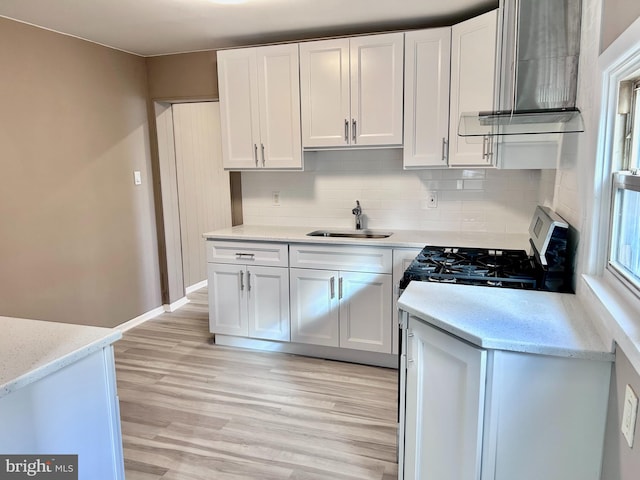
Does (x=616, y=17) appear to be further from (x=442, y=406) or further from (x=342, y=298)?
(x=342, y=298)

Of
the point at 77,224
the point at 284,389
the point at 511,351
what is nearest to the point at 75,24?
the point at 77,224

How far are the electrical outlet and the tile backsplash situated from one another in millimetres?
17

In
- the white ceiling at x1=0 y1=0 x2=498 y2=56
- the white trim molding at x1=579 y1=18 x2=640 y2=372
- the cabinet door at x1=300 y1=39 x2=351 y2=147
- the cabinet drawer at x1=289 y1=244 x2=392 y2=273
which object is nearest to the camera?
the white trim molding at x1=579 y1=18 x2=640 y2=372

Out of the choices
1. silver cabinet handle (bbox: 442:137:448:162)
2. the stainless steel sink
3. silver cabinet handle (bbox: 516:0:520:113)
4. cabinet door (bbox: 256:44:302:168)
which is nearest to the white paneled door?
cabinet door (bbox: 256:44:302:168)

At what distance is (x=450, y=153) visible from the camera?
310 cm

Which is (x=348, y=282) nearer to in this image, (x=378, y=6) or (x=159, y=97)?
(x=378, y=6)

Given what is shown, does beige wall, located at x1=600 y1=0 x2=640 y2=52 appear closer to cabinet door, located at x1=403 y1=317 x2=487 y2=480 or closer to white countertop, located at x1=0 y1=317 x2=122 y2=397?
A: cabinet door, located at x1=403 y1=317 x2=487 y2=480

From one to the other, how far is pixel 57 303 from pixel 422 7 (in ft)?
11.0

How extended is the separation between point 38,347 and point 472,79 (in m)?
2.79

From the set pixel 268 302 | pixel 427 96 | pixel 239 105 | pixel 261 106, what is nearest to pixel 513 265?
pixel 427 96

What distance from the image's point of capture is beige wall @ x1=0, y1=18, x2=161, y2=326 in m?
3.05

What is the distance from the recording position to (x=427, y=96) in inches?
122

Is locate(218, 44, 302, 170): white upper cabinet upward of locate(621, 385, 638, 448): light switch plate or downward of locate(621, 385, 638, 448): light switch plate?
upward

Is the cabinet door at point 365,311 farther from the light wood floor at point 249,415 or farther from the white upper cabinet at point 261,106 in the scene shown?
the white upper cabinet at point 261,106
